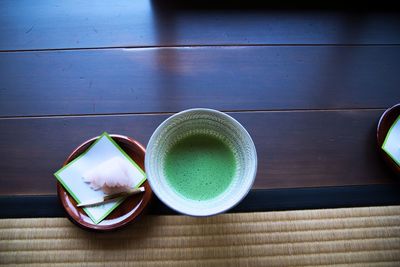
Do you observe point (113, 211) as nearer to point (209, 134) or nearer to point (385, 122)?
point (209, 134)

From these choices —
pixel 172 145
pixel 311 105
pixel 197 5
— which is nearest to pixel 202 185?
pixel 172 145

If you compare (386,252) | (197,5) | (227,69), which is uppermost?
(197,5)

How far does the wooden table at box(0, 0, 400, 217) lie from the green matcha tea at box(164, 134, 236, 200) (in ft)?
0.43

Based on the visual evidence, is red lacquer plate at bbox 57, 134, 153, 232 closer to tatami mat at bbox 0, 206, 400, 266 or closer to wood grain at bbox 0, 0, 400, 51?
tatami mat at bbox 0, 206, 400, 266

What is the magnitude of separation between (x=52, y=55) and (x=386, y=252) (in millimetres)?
990

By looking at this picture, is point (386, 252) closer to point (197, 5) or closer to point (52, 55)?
point (197, 5)

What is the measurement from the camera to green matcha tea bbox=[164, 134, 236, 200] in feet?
1.88

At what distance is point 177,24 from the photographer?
0.81 metres

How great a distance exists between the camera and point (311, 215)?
0.68 metres

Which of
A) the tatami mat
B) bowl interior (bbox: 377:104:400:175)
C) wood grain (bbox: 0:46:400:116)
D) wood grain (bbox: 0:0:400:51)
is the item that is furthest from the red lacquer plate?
bowl interior (bbox: 377:104:400:175)

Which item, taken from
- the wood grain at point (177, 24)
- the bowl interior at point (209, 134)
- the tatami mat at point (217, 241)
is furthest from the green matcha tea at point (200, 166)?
the wood grain at point (177, 24)

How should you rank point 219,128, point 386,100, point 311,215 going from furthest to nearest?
1. point 386,100
2. point 311,215
3. point 219,128

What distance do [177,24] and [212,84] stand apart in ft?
0.69

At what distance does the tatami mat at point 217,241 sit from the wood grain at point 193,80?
289 millimetres
